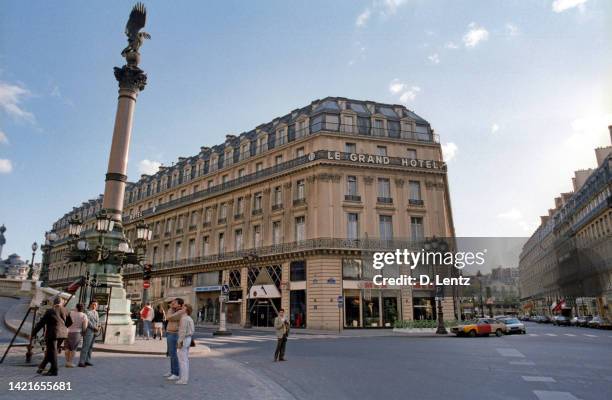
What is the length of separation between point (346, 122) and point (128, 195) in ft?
125

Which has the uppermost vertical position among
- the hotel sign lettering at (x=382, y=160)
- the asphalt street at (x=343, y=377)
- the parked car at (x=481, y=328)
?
the hotel sign lettering at (x=382, y=160)

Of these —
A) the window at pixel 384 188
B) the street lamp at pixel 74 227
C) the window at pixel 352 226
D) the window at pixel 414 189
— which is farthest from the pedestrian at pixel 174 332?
the window at pixel 414 189

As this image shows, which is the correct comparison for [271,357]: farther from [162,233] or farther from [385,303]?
[162,233]

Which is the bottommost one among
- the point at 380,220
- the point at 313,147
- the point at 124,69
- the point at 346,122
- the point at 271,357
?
the point at 271,357

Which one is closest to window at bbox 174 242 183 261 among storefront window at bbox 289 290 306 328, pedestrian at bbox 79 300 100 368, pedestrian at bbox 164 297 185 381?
storefront window at bbox 289 290 306 328

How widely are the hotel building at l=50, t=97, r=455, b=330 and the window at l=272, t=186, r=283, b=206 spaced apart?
96 millimetres

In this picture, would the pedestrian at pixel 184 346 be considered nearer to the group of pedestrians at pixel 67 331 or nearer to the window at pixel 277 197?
the group of pedestrians at pixel 67 331

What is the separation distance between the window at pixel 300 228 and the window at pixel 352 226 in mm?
3633

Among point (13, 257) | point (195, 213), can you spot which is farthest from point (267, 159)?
point (13, 257)

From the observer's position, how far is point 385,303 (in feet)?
106

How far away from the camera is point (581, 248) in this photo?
5575 cm

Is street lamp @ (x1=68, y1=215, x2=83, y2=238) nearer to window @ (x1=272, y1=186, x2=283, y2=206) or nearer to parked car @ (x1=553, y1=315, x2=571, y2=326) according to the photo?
window @ (x1=272, y1=186, x2=283, y2=206)

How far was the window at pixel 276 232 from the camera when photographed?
3584 centimetres

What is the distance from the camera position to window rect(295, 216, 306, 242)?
34.2 m
